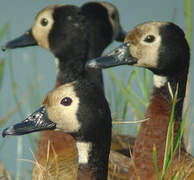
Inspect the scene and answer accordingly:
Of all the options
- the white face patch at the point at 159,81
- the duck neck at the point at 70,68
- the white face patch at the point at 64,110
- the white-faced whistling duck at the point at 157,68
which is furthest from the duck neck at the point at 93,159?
the duck neck at the point at 70,68

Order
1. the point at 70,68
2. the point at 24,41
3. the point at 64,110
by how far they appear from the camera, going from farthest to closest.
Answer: the point at 24,41 < the point at 70,68 < the point at 64,110

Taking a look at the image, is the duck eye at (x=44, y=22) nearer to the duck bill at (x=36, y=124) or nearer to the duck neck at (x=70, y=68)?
the duck neck at (x=70, y=68)

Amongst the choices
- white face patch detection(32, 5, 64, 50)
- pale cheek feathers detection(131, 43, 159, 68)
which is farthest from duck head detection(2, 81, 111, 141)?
white face patch detection(32, 5, 64, 50)

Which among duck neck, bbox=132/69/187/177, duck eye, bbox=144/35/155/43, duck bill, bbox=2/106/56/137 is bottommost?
duck neck, bbox=132/69/187/177

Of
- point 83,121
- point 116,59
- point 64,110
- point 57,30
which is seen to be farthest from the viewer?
point 57,30

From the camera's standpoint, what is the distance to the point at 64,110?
11.8 ft

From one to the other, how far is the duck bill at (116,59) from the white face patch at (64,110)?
80cm

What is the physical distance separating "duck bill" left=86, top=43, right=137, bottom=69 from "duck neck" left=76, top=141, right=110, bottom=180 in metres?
0.96

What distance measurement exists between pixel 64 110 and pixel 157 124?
91cm

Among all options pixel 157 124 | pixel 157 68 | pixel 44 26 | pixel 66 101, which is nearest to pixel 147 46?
pixel 157 68

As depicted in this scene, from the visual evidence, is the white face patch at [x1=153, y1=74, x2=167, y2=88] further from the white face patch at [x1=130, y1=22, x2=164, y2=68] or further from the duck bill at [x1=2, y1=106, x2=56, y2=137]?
the duck bill at [x1=2, y1=106, x2=56, y2=137]

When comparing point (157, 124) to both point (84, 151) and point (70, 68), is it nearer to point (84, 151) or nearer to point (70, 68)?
point (84, 151)

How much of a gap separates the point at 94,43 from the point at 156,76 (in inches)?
74.2

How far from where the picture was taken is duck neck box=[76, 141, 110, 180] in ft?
11.6
